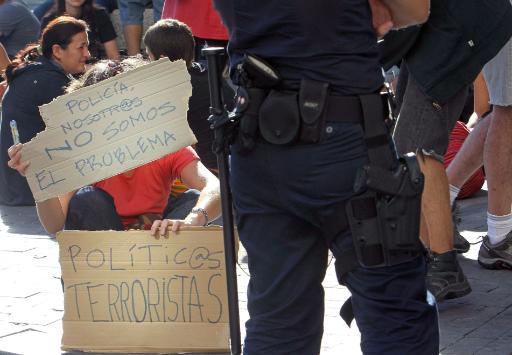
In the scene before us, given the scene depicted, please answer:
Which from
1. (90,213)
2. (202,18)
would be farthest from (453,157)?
(90,213)

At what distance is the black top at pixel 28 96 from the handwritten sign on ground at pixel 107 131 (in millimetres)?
3215

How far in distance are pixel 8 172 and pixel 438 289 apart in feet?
13.4

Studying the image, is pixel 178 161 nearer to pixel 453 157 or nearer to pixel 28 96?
pixel 453 157

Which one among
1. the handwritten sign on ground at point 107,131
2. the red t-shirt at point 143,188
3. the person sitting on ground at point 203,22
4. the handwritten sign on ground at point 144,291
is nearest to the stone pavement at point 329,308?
the handwritten sign on ground at point 144,291

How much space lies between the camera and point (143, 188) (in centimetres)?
505

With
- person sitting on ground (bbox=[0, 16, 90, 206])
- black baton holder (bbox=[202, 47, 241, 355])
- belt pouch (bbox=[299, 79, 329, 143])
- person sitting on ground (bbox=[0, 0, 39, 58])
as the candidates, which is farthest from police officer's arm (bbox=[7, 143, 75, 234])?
person sitting on ground (bbox=[0, 0, 39, 58])

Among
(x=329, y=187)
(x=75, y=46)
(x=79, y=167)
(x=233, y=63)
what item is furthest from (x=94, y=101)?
(x=75, y=46)

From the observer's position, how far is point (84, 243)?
4.55 meters

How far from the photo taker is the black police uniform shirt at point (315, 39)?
3.01 meters

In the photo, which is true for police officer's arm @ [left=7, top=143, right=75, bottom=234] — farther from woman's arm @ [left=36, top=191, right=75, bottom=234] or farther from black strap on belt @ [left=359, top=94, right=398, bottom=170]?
black strap on belt @ [left=359, top=94, right=398, bottom=170]

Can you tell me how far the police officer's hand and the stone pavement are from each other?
1560mm

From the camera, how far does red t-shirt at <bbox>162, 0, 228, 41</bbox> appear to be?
25.2 ft

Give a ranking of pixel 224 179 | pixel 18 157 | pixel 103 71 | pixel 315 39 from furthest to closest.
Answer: pixel 103 71 < pixel 18 157 < pixel 224 179 < pixel 315 39

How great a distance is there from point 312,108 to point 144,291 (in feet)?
5.75
